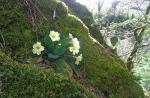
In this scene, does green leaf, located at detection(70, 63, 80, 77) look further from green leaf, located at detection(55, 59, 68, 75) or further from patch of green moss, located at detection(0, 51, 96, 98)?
patch of green moss, located at detection(0, 51, 96, 98)

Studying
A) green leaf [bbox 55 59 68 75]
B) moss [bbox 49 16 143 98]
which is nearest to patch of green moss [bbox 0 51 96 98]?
green leaf [bbox 55 59 68 75]

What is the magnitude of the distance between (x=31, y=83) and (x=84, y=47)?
6.23 ft

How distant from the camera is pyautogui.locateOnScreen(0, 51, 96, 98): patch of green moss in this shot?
3.04 metres

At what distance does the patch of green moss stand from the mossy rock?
0.59m

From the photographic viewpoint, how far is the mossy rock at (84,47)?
4.17 metres

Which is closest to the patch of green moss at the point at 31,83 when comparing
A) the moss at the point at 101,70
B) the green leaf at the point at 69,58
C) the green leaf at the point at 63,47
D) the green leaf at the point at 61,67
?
the green leaf at the point at 61,67

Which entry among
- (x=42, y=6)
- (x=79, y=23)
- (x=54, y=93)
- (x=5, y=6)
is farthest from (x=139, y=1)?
(x=54, y=93)

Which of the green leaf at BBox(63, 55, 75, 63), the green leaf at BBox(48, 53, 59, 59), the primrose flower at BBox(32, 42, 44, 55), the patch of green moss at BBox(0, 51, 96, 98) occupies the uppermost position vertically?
the green leaf at BBox(63, 55, 75, 63)

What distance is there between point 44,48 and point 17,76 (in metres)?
0.95

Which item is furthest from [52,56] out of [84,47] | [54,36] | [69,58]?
[84,47]

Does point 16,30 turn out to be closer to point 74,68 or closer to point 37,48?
point 37,48

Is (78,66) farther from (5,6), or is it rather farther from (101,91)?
(5,6)

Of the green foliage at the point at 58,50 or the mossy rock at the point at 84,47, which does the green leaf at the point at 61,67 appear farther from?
the mossy rock at the point at 84,47

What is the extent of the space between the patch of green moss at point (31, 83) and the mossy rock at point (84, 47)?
0.59 metres
